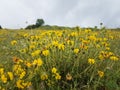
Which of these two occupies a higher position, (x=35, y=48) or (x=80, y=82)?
(x=35, y=48)

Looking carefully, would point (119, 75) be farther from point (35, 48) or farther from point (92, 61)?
point (35, 48)

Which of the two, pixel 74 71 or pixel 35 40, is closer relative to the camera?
pixel 74 71

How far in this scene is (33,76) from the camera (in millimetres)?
5898

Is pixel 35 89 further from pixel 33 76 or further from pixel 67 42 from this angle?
pixel 67 42

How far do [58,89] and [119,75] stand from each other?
1.26 metres

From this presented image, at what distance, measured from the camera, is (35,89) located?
6016 millimetres

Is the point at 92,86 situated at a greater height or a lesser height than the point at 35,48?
lesser

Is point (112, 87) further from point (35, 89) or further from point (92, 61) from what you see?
point (35, 89)

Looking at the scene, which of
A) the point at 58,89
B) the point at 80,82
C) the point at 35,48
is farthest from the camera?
the point at 35,48

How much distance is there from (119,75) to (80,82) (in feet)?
2.44

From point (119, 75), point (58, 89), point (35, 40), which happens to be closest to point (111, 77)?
point (119, 75)

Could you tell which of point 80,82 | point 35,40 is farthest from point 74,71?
point 35,40

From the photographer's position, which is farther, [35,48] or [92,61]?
[35,48]

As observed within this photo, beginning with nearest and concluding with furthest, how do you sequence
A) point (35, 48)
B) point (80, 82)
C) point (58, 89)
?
point (58, 89) < point (80, 82) < point (35, 48)
